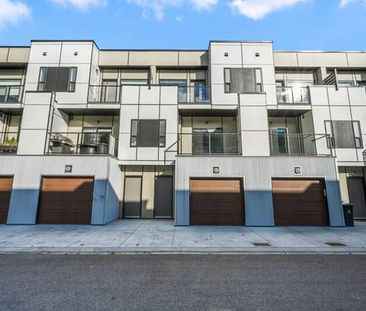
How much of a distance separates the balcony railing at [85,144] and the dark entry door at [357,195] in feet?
46.6

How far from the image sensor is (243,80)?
13391mm

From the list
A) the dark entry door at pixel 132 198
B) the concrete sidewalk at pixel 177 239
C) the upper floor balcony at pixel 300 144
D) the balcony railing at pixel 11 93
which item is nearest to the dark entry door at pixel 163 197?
the dark entry door at pixel 132 198

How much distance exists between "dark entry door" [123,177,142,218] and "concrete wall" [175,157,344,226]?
3130mm

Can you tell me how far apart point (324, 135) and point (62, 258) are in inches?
542

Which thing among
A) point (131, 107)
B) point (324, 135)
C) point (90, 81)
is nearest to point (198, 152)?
point (131, 107)

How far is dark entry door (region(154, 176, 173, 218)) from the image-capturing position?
12047 mm

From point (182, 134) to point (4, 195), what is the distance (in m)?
9.80

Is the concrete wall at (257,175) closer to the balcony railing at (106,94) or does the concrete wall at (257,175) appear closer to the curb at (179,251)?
the curb at (179,251)

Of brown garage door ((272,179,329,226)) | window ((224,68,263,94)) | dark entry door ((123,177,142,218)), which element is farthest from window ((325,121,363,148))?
dark entry door ((123,177,142,218))

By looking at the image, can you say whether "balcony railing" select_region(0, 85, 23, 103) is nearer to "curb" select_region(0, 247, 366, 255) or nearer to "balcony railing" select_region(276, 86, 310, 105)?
"curb" select_region(0, 247, 366, 255)

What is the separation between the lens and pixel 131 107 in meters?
12.4

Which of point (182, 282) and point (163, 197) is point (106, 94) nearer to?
point (163, 197)

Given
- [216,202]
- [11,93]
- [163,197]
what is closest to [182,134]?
[163,197]

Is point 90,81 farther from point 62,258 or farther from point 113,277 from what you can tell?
point 113,277
